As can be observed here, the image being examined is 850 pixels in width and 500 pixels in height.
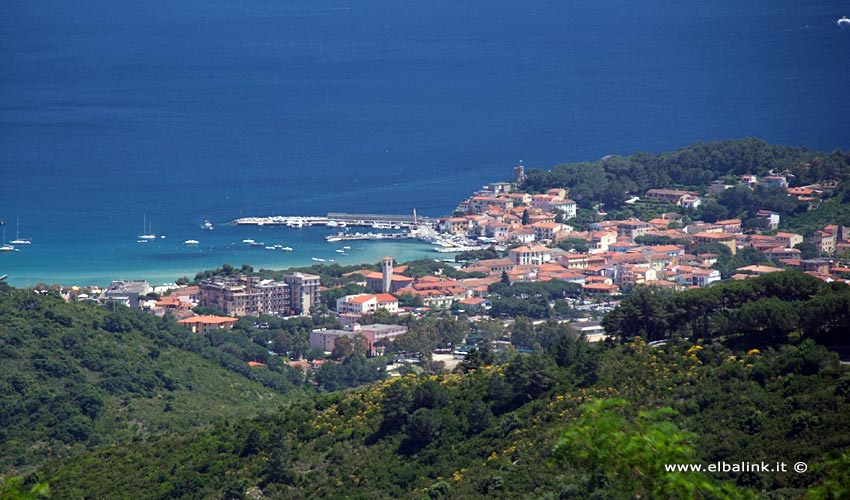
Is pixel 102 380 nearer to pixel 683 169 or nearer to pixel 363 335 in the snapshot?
pixel 363 335

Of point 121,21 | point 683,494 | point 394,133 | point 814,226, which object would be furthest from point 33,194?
point 121,21

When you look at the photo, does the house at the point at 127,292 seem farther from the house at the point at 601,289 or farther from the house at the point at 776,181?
the house at the point at 776,181

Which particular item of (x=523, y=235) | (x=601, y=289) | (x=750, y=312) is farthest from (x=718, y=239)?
(x=750, y=312)

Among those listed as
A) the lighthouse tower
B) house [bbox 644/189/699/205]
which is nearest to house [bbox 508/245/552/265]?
the lighthouse tower

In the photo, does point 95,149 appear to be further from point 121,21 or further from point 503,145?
point 121,21

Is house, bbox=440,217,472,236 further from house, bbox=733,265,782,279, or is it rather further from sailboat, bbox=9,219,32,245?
sailboat, bbox=9,219,32,245
